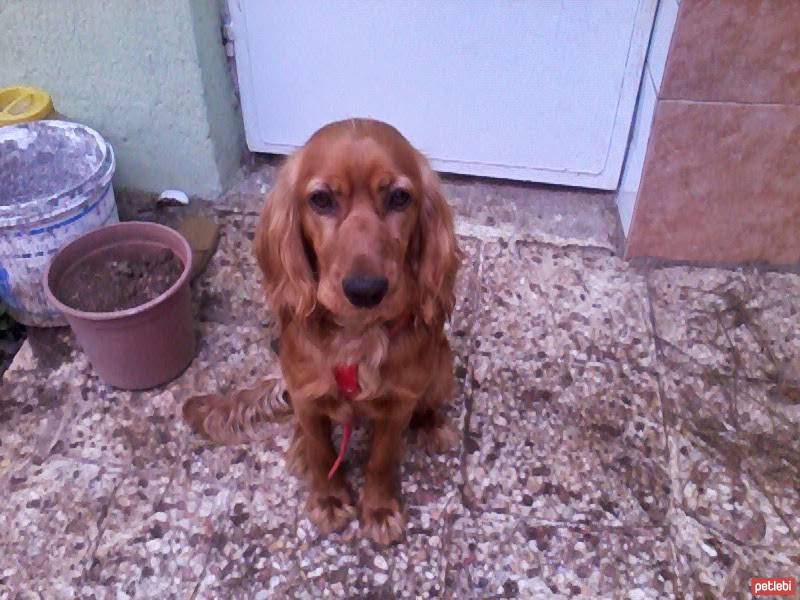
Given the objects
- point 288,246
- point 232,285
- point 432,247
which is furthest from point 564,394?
point 232,285

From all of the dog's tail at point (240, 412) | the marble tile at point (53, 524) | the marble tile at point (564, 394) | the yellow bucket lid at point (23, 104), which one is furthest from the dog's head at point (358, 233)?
the yellow bucket lid at point (23, 104)

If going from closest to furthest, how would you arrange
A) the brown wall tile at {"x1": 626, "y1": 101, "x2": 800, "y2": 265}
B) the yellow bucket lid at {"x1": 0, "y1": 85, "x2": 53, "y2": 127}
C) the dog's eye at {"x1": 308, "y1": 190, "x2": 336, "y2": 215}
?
1. the dog's eye at {"x1": 308, "y1": 190, "x2": 336, "y2": 215}
2. the brown wall tile at {"x1": 626, "y1": 101, "x2": 800, "y2": 265}
3. the yellow bucket lid at {"x1": 0, "y1": 85, "x2": 53, "y2": 127}

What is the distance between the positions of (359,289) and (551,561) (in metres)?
Answer: 0.90

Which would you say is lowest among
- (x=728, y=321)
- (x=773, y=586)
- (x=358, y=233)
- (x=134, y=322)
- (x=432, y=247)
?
(x=773, y=586)

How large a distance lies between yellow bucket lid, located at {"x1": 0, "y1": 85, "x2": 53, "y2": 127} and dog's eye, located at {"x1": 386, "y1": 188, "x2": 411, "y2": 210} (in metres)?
1.50

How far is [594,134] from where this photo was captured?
2742 mm

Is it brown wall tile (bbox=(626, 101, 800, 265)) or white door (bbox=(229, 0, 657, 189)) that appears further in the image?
white door (bbox=(229, 0, 657, 189))

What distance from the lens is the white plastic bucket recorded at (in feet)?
7.23

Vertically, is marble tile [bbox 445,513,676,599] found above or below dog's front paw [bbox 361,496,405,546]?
below

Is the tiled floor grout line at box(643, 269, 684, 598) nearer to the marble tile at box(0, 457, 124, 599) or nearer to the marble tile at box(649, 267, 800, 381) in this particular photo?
the marble tile at box(649, 267, 800, 381)

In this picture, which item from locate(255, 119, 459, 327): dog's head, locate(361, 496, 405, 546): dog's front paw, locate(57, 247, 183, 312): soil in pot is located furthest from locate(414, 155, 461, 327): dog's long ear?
locate(57, 247, 183, 312): soil in pot

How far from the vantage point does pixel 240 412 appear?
2.10 metres

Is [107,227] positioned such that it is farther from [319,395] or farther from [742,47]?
[742,47]

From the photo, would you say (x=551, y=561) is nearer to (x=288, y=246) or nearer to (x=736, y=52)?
(x=288, y=246)
